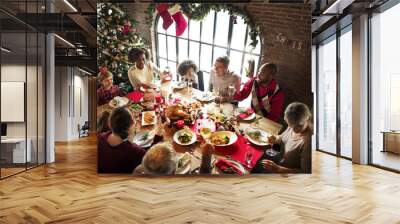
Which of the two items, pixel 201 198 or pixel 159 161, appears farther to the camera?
pixel 159 161

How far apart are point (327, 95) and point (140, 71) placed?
19.4ft

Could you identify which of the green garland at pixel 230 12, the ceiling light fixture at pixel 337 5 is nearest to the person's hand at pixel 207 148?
the green garland at pixel 230 12

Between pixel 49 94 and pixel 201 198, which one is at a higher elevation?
pixel 49 94

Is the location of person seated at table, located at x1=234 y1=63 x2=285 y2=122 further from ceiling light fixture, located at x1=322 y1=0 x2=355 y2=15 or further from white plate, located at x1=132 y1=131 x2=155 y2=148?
white plate, located at x1=132 y1=131 x2=155 y2=148

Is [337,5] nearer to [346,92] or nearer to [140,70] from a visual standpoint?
[346,92]

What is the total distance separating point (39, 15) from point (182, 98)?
3315 mm

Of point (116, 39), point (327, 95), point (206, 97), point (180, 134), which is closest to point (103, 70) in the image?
point (116, 39)

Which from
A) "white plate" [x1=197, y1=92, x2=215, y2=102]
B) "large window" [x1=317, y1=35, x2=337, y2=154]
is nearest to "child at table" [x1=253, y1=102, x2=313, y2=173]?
"white plate" [x1=197, y1=92, x2=215, y2=102]

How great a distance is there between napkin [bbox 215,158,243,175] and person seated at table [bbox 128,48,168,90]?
1727mm

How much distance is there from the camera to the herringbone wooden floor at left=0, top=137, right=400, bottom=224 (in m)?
3.88

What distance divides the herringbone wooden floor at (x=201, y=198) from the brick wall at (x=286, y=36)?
1.59m

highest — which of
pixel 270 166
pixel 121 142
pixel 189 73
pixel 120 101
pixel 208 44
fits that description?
pixel 208 44

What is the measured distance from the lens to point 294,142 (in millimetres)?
6461

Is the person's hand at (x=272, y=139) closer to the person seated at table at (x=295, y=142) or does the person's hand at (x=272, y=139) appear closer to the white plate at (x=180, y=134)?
the person seated at table at (x=295, y=142)
